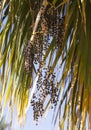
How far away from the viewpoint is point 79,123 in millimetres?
1464

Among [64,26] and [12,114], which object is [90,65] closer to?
[64,26]

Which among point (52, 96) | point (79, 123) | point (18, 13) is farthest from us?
point (18, 13)

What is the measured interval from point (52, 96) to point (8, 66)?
0.38m

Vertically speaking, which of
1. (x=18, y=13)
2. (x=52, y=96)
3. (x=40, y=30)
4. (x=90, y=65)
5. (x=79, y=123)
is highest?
(x=18, y=13)

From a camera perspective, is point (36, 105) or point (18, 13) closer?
point (36, 105)

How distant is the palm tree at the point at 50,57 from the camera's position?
1391mm

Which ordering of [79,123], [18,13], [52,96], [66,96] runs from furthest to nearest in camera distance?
1. [18,13]
2. [66,96]
3. [79,123]
4. [52,96]

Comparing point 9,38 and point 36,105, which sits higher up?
point 9,38

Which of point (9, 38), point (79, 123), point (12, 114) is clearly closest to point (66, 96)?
point (79, 123)

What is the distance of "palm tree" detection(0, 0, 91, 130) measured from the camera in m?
1.39

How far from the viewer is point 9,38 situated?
1.77 metres

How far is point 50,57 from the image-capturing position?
1586 millimetres

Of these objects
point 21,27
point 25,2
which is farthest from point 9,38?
point 25,2

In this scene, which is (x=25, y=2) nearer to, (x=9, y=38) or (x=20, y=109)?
(x=9, y=38)
